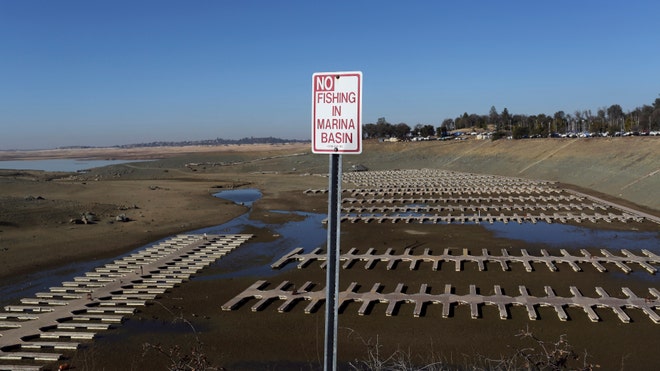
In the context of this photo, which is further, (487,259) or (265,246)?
(265,246)

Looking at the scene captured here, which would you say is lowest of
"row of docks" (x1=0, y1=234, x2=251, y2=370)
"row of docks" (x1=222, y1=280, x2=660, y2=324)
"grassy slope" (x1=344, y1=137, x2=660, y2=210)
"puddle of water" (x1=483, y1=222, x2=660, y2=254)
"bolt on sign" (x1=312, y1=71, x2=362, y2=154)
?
"row of docks" (x1=0, y1=234, x2=251, y2=370)

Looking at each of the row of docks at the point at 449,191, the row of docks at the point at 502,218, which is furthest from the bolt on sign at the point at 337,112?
the row of docks at the point at 449,191

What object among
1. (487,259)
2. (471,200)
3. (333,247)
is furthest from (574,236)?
(333,247)

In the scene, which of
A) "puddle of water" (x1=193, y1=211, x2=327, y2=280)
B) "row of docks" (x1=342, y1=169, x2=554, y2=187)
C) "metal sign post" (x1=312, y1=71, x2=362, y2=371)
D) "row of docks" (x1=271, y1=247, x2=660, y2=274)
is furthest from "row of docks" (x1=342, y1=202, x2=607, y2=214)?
"metal sign post" (x1=312, y1=71, x2=362, y2=371)

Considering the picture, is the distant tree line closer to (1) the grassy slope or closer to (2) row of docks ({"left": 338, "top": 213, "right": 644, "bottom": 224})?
(1) the grassy slope

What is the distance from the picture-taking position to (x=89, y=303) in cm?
1335

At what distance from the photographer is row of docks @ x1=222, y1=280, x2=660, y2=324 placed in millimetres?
12273

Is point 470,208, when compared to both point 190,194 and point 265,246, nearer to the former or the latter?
point 265,246

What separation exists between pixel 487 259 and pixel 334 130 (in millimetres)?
14776

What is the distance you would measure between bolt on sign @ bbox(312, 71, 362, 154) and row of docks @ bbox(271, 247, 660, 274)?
13.3m

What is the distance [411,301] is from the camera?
43.2 feet

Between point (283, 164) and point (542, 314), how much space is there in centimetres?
6608

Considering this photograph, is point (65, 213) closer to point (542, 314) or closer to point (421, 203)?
point (421, 203)

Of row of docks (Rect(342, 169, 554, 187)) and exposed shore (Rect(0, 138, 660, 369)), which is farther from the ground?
row of docks (Rect(342, 169, 554, 187))
